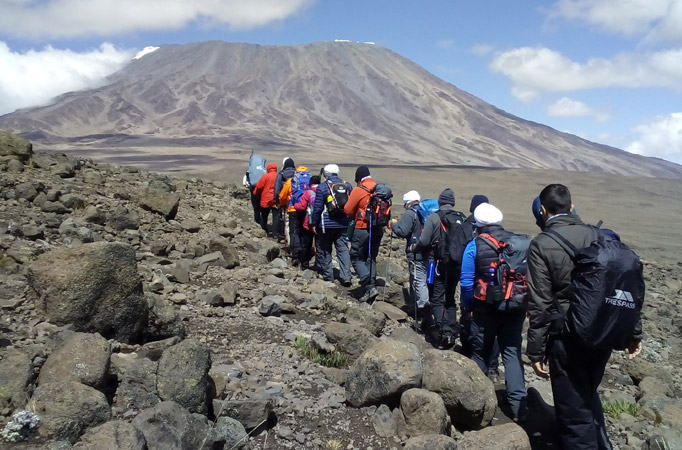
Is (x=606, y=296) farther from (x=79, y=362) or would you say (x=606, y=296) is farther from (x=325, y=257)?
(x=325, y=257)

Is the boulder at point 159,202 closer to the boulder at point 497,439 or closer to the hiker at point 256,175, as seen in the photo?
the hiker at point 256,175

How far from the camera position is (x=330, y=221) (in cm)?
705

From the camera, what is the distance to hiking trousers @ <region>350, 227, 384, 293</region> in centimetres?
674

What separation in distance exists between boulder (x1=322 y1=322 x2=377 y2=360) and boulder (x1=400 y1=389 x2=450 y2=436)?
1.00 metres

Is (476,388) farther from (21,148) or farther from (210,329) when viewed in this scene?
(21,148)

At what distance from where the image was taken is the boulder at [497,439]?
127 inches

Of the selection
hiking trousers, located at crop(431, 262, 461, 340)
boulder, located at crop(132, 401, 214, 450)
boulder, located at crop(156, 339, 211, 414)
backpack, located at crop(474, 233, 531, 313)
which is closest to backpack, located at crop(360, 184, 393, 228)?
hiking trousers, located at crop(431, 262, 461, 340)

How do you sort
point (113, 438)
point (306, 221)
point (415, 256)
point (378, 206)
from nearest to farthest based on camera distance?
point (113, 438) → point (415, 256) → point (378, 206) → point (306, 221)

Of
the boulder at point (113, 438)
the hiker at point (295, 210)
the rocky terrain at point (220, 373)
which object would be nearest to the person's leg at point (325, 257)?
the hiker at point (295, 210)

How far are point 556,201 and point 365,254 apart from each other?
149 inches

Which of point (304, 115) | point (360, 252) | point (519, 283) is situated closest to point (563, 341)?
point (519, 283)

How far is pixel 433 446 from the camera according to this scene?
3053 mm

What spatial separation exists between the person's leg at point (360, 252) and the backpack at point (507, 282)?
280 cm

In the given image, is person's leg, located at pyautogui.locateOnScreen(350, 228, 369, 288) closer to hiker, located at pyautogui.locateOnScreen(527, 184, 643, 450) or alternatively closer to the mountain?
hiker, located at pyautogui.locateOnScreen(527, 184, 643, 450)
